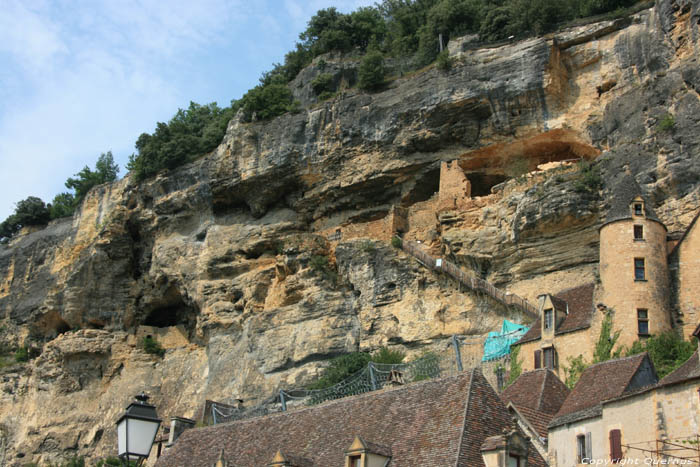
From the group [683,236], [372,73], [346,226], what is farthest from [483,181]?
[683,236]

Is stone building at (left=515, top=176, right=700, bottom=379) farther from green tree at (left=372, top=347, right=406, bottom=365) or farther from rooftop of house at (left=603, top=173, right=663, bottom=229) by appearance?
green tree at (left=372, top=347, right=406, bottom=365)

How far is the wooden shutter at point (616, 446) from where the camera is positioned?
802 inches

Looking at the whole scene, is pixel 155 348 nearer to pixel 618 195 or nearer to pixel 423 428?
pixel 618 195

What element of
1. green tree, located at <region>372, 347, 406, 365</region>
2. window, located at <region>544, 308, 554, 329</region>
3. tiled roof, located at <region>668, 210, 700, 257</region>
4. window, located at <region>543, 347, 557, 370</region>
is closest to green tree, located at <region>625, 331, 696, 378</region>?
window, located at <region>543, 347, 557, 370</region>

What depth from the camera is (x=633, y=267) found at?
32.1 meters

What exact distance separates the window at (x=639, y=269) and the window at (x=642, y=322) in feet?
3.94

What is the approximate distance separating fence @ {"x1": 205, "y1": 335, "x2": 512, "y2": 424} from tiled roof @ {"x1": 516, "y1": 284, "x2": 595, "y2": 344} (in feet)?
4.98

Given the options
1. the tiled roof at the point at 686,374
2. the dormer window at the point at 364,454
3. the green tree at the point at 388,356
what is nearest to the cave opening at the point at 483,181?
the green tree at the point at 388,356

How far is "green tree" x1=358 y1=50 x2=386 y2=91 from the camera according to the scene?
48750 mm

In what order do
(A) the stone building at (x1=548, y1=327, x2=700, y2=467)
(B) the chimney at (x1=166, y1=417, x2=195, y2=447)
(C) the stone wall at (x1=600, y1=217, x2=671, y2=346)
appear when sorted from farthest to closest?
1. (C) the stone wall at (x1=600, y1=217, x2=671, y2=346)
2. (B) the chimney at (x1=166, y1=417, x2=195, y2=447)
3. (A) the stone building at (x1=548, y1=327, x2=700, y2=467)

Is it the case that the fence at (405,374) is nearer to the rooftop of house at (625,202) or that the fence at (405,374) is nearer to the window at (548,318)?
the window at (548,318)

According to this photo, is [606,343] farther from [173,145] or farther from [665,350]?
[173,145]

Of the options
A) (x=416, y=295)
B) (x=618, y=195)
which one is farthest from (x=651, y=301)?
(x=416, y=295)

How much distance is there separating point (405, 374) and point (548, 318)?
6.10 metres
